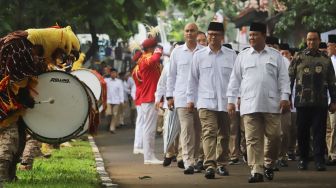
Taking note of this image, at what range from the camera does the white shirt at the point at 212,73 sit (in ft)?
47.7

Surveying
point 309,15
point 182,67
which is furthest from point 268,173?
point 309,15

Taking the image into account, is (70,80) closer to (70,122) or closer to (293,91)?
(70,122)

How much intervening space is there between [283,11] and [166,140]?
475 inches

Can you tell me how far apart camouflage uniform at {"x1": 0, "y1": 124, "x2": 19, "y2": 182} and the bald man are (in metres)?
3.26

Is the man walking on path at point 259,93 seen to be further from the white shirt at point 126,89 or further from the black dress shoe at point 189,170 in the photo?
the white shirt at point 126,89

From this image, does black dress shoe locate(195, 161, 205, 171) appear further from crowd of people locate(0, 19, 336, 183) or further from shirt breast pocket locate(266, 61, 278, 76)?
shirt breast pocket locate(266, 61, 278, 76)

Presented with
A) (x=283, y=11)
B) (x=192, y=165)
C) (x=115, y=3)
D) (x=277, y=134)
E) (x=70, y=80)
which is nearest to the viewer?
(x=70, y=80)

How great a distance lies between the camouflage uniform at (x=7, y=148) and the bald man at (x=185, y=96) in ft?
10.7

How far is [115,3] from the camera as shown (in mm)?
25469

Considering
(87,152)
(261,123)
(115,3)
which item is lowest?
(87,152)

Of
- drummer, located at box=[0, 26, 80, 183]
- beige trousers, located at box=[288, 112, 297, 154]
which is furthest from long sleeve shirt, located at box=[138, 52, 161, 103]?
drummer, located at box=[0, 26, 80, 183]

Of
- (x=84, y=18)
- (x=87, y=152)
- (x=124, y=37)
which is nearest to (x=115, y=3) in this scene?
(x=84, y=18)

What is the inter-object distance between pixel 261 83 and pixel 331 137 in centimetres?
408

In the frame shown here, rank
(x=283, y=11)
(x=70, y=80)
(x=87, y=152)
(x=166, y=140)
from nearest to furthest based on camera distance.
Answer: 1. (x=70, y=80)
2. (x=166, y=140)
3. (x=87, y=152)
4. (x=283, y=11)
